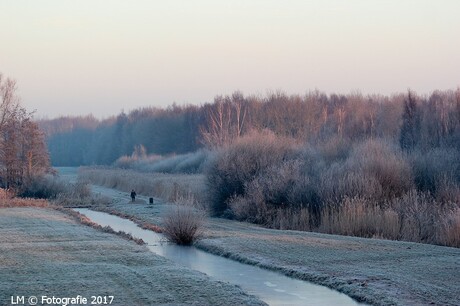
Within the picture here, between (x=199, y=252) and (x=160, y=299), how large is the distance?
9.24 metres

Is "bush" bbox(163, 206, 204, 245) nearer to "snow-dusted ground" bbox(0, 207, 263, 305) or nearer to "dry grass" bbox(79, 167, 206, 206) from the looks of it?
"snow-dusted ground" bbox(0, 207, 263, 305)

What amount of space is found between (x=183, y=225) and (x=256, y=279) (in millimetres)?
8016

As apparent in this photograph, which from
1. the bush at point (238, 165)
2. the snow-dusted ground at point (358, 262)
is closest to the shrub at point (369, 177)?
the bush at point (238, 165)

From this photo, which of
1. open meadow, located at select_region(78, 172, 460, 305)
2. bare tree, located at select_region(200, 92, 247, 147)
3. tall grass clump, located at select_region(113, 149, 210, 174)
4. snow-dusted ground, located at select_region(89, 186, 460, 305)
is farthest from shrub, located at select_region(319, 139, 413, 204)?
bare tree, located at select_region(200, 92, 247, 147)

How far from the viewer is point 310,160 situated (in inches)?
1572

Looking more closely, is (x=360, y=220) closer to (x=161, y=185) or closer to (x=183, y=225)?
(x=183, y=225)

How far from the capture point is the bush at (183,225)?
82.9ft

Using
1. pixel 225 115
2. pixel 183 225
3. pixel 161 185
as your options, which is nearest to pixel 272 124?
pixel 225 115

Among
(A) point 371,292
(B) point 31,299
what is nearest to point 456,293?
(A) point 371,292

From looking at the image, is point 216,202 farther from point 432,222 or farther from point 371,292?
point 371,292

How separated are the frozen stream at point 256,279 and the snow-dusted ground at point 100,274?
686 millimetres

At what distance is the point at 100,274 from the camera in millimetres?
17031

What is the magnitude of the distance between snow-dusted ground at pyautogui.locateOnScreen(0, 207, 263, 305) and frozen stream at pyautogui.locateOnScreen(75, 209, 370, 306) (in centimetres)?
69

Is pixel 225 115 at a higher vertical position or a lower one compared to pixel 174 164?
higher
